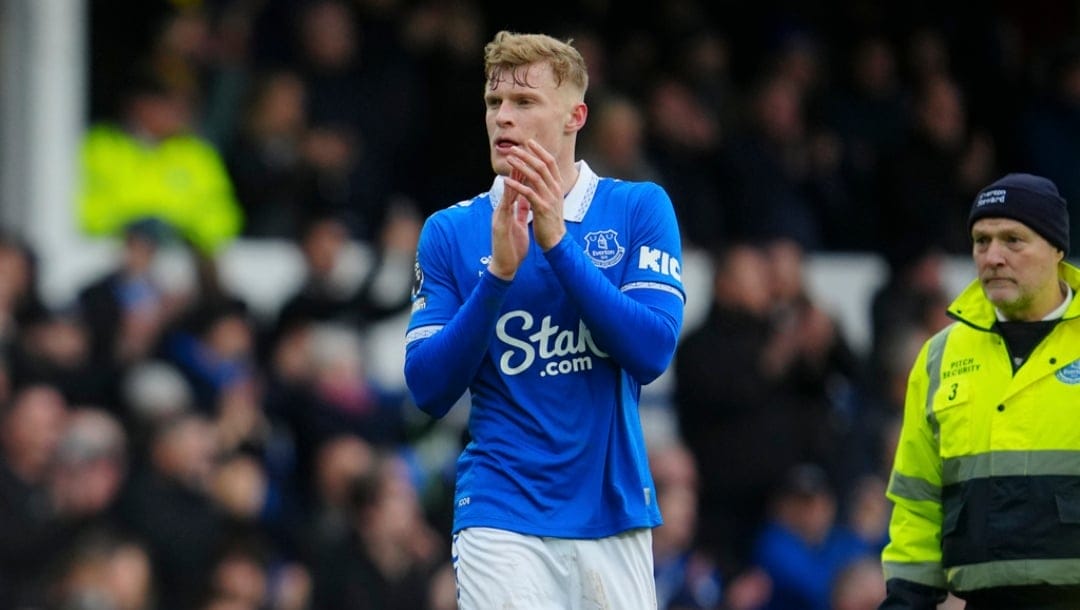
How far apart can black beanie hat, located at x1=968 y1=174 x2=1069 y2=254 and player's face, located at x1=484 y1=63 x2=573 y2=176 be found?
53.0 inches

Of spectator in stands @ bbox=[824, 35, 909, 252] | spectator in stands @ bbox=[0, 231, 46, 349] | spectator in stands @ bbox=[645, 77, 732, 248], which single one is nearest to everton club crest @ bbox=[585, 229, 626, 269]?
spectator in stands @ bbox=[0, 231, 46, 349]

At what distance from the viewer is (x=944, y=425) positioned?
6.64 metres

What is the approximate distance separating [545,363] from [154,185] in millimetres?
6390

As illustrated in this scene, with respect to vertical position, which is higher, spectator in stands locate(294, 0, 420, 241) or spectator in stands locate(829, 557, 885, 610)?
spectator in stands locate(294, 0, 420, 241)

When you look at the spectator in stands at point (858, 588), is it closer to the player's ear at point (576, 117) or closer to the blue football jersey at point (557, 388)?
the blue football jersey at point (557, 388)

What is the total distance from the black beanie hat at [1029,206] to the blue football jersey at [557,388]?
3.27 ft

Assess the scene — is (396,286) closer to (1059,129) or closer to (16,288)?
(16,288)

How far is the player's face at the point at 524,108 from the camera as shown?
6223mm

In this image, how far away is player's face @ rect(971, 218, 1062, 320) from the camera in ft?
21.4

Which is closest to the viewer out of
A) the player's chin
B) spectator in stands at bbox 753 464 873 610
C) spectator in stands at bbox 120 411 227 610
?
the player's chin

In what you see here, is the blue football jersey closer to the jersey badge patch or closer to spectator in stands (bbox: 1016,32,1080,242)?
the jersey badge patch

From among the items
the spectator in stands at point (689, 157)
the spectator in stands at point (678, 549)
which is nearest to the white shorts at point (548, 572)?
the spectator in stands at point (678, 549)

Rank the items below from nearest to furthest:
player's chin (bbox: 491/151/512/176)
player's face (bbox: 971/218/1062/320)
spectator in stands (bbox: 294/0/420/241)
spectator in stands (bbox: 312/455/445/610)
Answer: player's chin (bbox: 491/151/512/176) → player's face (bbox: 971/218/1062/320) → spectator in stands (bbox: 312/455/445/610) → spectator in stands (bbox: 294/0/420/241)

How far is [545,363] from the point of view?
6277 mm
